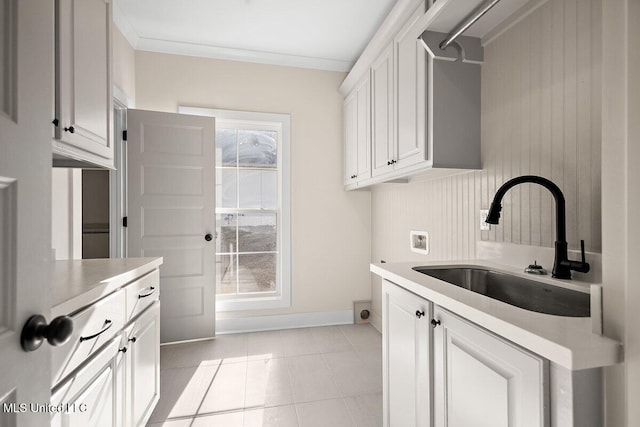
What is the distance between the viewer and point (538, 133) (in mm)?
1381

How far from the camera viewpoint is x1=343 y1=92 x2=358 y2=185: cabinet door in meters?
2.84

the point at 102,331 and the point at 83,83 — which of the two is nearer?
the point at 102,331

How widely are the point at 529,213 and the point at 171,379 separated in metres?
2.45

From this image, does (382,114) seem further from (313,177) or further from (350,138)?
(313,177)

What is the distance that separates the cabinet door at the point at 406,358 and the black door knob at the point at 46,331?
3.35 ft

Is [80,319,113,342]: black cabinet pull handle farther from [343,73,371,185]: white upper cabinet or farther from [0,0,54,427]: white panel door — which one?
[343,73,371,185]: white upper cabinet

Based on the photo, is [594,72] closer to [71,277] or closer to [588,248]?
[588,248]

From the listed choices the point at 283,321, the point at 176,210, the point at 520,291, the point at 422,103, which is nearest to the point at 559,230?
the point at 520,291

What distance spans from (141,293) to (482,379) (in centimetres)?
148

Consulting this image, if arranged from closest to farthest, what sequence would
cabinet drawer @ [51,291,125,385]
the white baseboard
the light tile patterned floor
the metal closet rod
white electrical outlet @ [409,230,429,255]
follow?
cabinet drawer @ [51,291,125,385] < the metal closet rod < the light tile patterned floor < white electrical outlet @ [409,230,429,255] < the white baseboard

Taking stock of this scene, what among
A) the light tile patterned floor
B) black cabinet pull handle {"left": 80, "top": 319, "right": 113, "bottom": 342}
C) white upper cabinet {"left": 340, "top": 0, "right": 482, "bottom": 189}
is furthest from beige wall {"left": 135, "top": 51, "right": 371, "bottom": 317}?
black cabinet pull handle {"left": 80, "top": 319, "right": 113, "bottom": 342}

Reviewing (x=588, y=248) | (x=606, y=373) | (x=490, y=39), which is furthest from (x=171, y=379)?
(x=490, y=39)

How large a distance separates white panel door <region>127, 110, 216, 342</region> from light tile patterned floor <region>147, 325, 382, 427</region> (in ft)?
1.02

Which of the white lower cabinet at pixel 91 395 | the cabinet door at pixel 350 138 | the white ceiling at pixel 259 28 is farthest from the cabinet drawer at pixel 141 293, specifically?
the white ceiling at pixel 259 28
